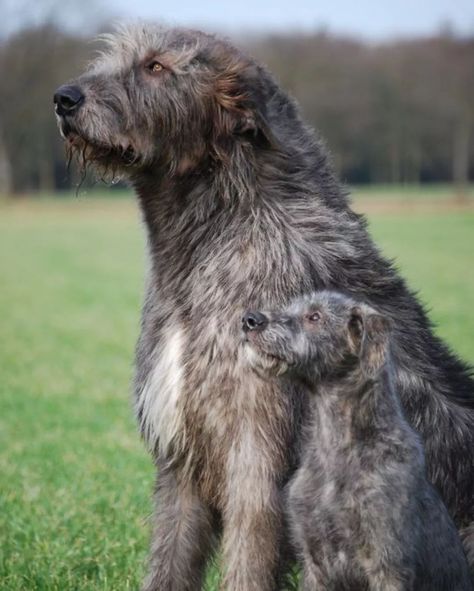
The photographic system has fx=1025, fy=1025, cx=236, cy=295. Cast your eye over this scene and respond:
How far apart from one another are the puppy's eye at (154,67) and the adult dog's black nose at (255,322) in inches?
48.4

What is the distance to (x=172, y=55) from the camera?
4641mm

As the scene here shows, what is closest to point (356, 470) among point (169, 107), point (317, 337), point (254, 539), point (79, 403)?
point (254, 539)

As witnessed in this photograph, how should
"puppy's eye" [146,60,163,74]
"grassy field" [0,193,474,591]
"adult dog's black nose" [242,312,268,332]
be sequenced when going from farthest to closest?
"grassy field" [0,193,474,591]
"puppy's eye" [146,60,163,74]
"adult dog's black nose" [242,312,268,332]

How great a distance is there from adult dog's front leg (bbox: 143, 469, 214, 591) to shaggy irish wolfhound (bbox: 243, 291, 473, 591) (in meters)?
0.67

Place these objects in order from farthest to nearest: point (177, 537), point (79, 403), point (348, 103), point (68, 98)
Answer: point (348, 103), point (79, 403), point (177, 537), point (68, 98)

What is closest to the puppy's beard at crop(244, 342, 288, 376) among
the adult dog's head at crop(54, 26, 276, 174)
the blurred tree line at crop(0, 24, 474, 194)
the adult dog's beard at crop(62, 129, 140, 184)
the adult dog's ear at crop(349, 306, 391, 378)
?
the adult dog's ear at crop(349, 306, 391, 378)

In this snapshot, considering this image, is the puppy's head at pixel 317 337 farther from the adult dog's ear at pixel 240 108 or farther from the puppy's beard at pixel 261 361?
the adult dog's ear at pixel 240 108

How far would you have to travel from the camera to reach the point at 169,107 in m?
4.61

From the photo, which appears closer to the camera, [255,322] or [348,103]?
[255,322]

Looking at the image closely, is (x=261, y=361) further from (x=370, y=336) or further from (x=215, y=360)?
(x=370, y=336)

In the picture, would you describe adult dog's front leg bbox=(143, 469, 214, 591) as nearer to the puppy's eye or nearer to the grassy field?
the grassy field

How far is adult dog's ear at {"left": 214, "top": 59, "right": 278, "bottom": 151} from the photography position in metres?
4.57

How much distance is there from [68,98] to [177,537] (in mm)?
2113

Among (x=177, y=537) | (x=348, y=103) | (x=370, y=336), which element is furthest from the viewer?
(x=348, y=103)
